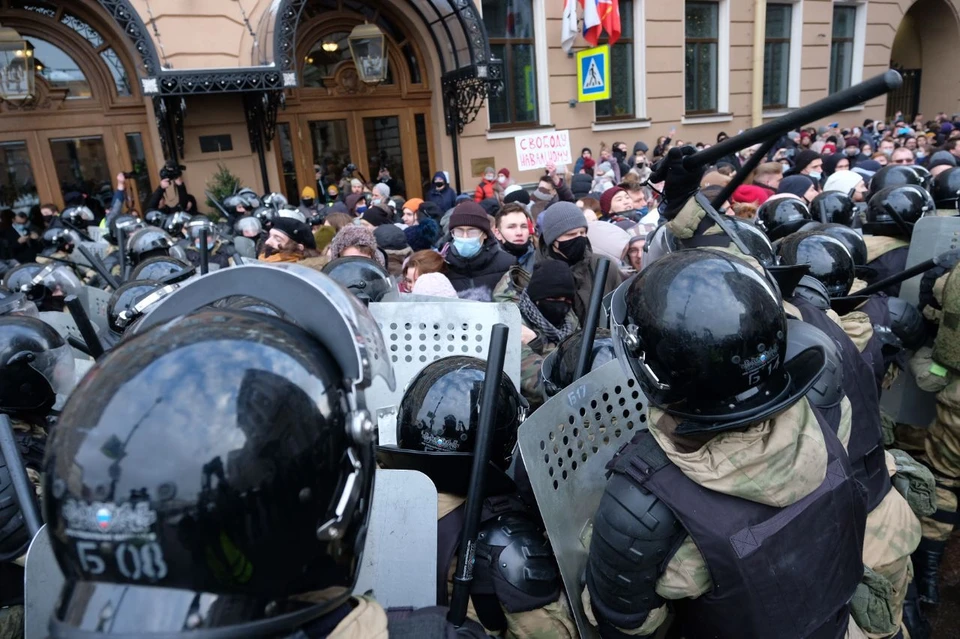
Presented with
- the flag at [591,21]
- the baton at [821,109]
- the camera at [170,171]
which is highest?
the flag at [591,21]

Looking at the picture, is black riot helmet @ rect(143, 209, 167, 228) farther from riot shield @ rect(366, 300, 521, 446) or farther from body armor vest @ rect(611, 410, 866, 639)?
body armor vest @ rect(611, 410, 866, 639)

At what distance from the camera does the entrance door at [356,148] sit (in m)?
10.3

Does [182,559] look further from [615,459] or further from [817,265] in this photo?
[817,265]

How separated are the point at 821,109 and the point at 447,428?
1176mm

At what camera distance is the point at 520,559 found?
4.95 ft

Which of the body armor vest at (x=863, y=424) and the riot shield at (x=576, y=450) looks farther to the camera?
the body armor vest at (x=863, y=424)

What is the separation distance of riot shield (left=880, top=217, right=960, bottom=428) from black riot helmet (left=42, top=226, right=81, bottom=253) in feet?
25.5

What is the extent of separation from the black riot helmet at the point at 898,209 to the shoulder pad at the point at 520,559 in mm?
3348

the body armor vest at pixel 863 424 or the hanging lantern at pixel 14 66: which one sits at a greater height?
the hanging lantern at pixel 14 66

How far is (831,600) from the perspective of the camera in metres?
1.45

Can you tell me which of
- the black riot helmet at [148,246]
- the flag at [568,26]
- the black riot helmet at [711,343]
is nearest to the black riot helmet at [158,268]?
the black riot helmet at [148,246]

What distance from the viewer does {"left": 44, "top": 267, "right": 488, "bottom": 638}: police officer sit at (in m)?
0.76

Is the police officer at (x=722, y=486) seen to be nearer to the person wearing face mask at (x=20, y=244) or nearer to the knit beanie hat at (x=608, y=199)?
the knit beanie hat at (x=608, y=199)

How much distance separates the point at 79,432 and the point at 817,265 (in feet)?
9.05
